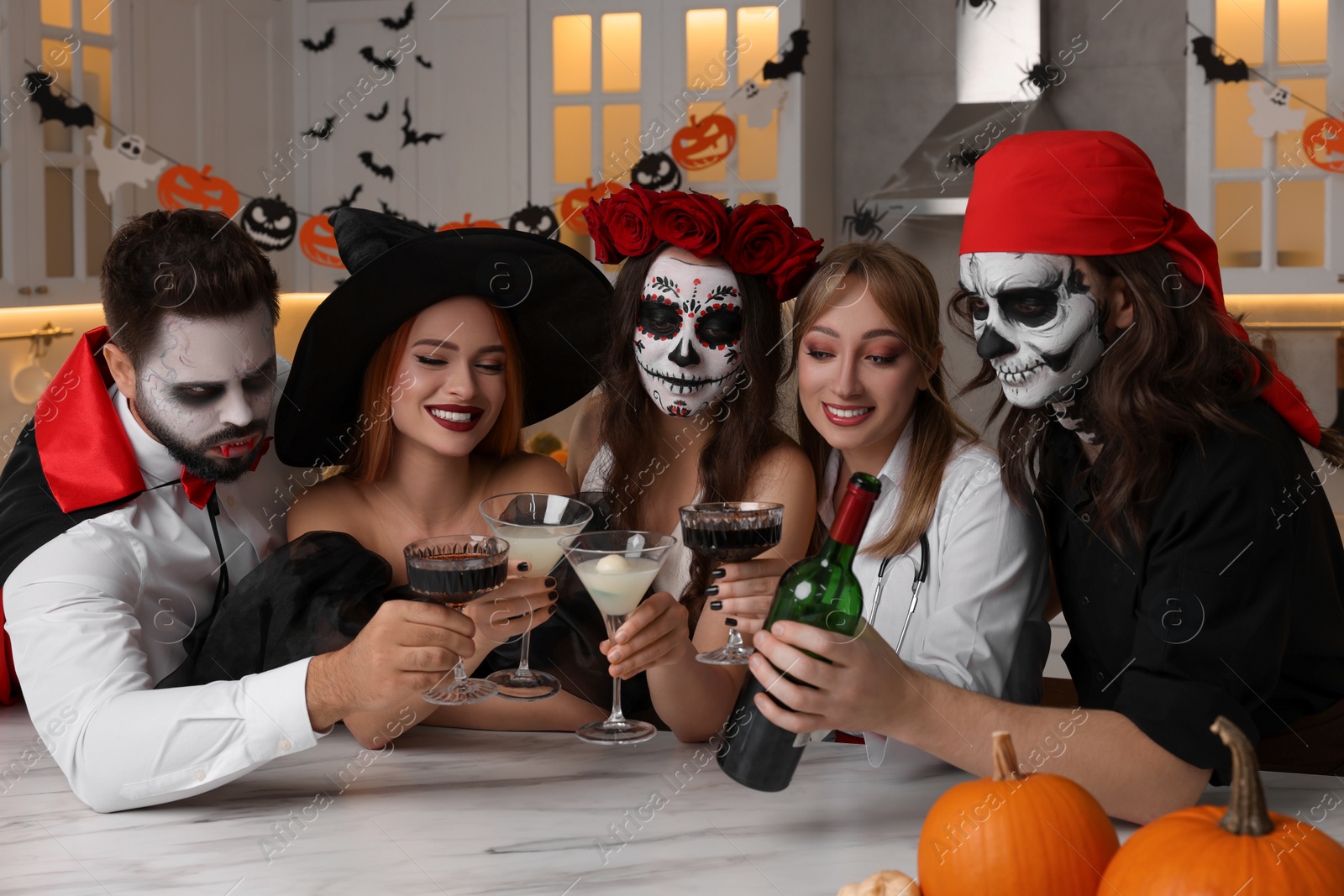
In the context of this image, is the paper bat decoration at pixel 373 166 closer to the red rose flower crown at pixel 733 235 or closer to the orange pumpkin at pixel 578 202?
the orange pumpkin at pixel 578 202

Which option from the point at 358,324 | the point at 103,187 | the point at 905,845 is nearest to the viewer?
the point at 905,845

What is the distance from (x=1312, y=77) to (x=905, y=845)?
3.48 m

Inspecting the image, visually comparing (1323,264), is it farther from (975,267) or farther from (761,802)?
(761,802)

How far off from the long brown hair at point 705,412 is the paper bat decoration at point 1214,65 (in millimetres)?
2556

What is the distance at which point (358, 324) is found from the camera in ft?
6.34

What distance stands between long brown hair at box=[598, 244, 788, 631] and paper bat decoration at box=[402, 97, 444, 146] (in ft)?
9.51

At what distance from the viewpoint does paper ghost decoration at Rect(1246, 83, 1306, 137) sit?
12.7 ft

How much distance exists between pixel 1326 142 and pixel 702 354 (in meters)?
2.90

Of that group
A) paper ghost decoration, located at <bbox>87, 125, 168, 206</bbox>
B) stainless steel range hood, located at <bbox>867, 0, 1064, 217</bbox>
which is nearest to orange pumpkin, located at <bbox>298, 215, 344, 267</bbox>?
paper ghost decoration, located at <bbox>87, 125, 168, 206</bbox>

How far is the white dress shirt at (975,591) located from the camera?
1732mm

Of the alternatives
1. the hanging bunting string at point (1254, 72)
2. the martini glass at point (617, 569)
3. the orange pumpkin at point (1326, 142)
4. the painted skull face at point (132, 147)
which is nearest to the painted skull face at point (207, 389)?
the martini glass at point (617, 569)

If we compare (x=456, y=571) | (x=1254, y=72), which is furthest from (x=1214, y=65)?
(x=456, y=571)

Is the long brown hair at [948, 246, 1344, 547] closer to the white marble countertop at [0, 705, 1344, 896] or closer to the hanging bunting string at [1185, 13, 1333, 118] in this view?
the white marble countertop at [0, 705, 1344, 896]

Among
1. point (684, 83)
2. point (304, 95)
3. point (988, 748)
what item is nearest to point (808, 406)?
point (988, 748)
